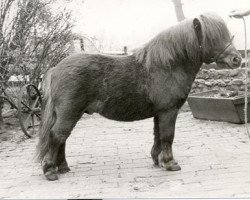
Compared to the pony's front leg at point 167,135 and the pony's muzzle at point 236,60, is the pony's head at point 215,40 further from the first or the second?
the pony's front leg at point 167,135

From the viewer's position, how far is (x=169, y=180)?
15.3ft

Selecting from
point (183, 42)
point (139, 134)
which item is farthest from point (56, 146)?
point (139, 134)

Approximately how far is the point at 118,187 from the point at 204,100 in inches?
146

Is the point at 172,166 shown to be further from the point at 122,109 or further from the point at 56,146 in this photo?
the point at 56,146

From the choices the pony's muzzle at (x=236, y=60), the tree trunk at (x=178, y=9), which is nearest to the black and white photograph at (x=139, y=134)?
the pony's muzzle at (x=236, y=60)

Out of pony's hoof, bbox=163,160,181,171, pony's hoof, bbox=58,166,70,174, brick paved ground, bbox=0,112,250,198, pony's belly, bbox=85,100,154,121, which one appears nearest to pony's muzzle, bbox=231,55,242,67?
pony's belly, bbox=85,100,154,121

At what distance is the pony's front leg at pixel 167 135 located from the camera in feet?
16.1

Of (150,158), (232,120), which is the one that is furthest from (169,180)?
(232,120)

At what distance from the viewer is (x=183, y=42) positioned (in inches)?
189

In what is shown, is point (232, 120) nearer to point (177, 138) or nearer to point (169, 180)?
point (177, 138)

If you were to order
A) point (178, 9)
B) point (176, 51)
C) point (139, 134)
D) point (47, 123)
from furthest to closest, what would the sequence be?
point (178, 9)
point (139, 134)
point (47, 123)
point (176, 51)

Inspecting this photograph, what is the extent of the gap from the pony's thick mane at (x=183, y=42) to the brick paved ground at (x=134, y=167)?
1295 mm

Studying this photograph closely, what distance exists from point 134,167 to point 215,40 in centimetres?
181

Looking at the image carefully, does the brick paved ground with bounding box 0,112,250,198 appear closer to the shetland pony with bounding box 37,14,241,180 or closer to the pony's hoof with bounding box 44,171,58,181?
the pony's hoof with bounding box 44,171,58,181
